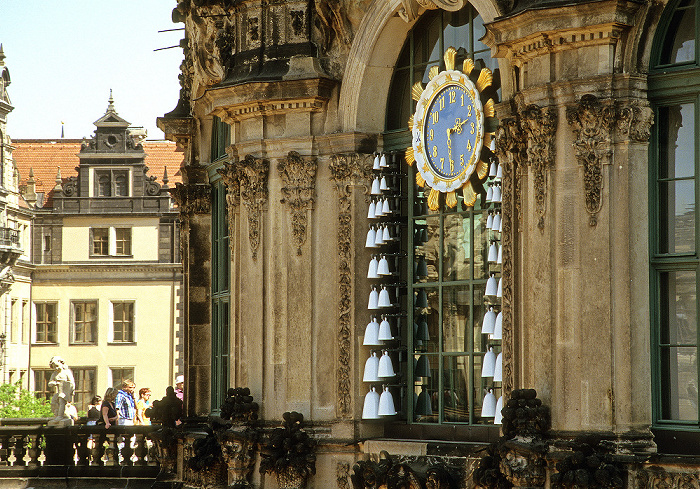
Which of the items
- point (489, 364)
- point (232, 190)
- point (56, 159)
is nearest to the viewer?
point (489, 364)

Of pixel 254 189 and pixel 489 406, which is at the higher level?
pixel 254 189

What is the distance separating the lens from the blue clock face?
41.6ft

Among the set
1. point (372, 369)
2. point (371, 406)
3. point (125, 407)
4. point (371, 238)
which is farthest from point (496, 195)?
point (125, 407)

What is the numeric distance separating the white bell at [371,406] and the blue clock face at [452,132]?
2.57 metres

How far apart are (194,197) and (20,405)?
1294 inches

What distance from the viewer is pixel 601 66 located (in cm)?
1088

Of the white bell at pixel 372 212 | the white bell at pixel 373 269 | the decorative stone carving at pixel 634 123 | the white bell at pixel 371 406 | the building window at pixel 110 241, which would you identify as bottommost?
the white bell at pixel 371 406

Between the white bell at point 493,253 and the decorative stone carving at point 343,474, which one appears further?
the decorative stone carving at point 343,474

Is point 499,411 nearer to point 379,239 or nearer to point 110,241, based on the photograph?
point 379,239

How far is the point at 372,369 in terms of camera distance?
13.5 m

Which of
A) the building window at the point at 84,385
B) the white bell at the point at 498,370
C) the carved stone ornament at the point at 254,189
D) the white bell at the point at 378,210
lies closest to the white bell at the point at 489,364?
the white bell at the point at 498,370

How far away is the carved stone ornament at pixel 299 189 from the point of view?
1400 cm

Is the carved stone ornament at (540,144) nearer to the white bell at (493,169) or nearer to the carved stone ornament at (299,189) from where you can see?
the white bell at (493,169)

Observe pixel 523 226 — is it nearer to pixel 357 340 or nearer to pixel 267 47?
pixel 357 340
